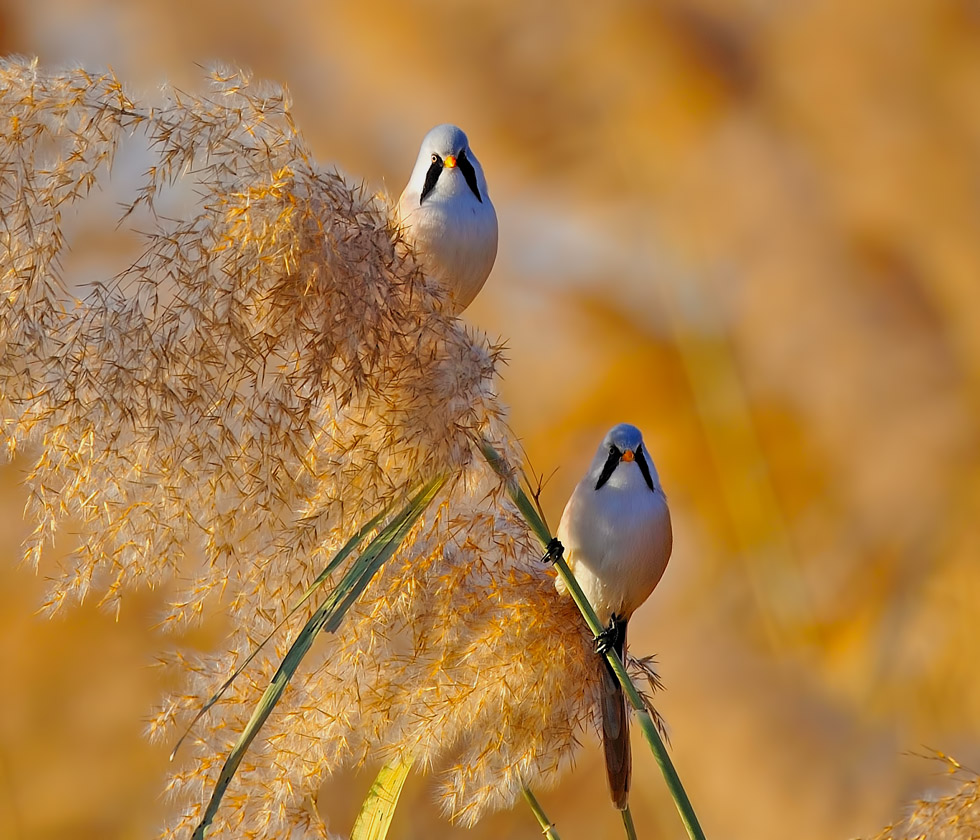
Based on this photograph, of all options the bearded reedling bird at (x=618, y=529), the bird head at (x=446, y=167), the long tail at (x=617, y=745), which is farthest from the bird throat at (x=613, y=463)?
the bird head at (x=446, y=167)

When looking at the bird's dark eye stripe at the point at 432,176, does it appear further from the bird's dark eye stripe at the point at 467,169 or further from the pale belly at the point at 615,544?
the pale belly at the point at 615,544

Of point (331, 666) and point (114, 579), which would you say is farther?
point (331, 666)

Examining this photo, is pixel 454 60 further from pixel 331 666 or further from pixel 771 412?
pixel 331 666

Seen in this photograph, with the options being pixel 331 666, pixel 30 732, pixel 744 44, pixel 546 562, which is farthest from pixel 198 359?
pixel 744 44

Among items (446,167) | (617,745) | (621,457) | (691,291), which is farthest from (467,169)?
(691,291)

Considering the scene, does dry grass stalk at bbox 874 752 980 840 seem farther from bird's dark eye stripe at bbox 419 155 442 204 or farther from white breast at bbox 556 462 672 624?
bird's dark eye stripe at bbox 419 155 442 204

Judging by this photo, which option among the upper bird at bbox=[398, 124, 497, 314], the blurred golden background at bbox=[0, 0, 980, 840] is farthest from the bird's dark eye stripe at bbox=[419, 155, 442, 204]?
the blurred golden background at bbox=[0, 0, 980, 840]
